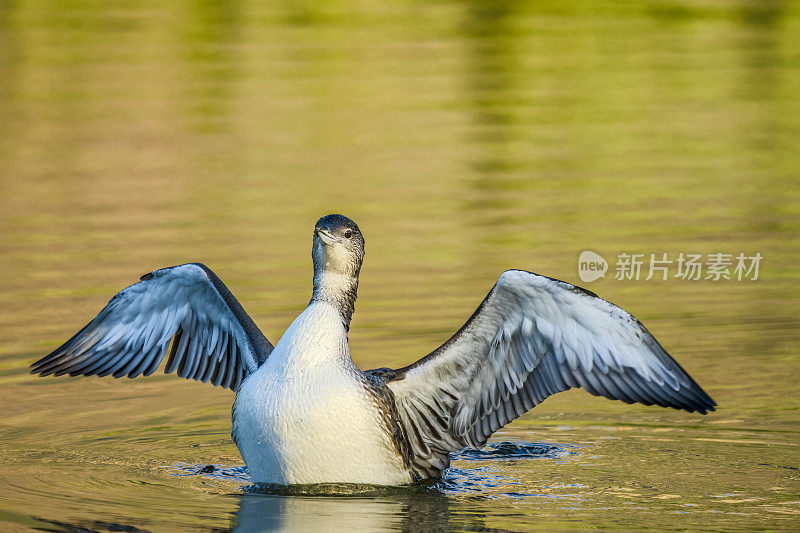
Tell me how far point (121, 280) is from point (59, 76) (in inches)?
742

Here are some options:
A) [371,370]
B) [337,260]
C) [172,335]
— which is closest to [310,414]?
[371,370]

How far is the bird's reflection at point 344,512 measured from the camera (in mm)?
9180

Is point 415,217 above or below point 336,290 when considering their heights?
above

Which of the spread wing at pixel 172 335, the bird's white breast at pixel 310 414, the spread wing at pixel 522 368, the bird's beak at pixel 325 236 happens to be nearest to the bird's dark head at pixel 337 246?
the bird's beak at pixel 325 236

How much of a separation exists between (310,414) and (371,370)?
93 cm

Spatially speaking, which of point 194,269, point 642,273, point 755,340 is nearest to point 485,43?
point 642,273

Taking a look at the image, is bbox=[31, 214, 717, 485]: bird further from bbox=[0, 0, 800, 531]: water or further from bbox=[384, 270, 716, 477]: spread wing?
bbox=[0, 0, 800, 531]: water

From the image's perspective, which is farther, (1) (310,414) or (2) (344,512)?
(1) (310,414)

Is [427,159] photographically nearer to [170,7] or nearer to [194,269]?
[194,269]

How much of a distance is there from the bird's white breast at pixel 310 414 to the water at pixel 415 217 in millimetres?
279

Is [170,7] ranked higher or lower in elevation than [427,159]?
higher

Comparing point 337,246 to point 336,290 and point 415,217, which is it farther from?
point 415,217

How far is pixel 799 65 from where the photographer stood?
109 ft

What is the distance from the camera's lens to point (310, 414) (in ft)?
31.9
